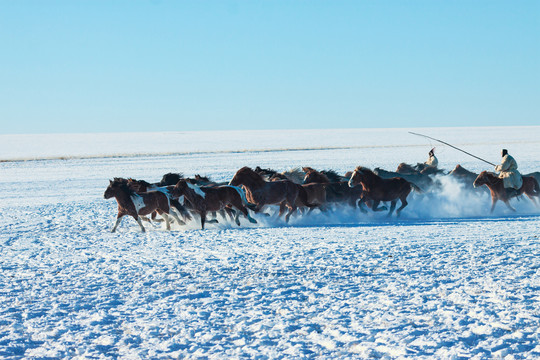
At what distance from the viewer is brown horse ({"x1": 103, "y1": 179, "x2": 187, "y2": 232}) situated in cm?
1209

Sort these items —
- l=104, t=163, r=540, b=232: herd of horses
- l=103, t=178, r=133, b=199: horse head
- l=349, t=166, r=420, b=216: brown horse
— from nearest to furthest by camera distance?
1. l=103, t=178, r=133, b=199: horse head
2. l=104, t=163, r=540, b=232: herd of horses
3. l=349, t=166, r=420, b=216: brown horse

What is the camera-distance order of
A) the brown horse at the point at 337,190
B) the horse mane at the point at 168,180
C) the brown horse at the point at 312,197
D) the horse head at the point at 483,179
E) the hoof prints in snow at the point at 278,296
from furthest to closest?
1. the horse head at the point at 483,179
2. the horse mane at the point at 168,180
3. the brown horse at the point at 337,190
4. the brown horse at the point at 312,197
5. the hoof prints in snow at the point at 278,296

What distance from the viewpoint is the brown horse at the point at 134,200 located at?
39.7 feet

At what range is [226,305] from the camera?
20.1ft

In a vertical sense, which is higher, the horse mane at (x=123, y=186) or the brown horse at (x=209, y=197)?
the horse mane at (x=123, y=186)

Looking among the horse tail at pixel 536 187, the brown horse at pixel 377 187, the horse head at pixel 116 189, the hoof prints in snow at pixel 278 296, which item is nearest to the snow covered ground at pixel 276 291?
the hoof prints in snow at pixel 278 296

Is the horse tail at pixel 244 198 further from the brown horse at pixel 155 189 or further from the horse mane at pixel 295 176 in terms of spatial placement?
the horse mane at pixel 295 176

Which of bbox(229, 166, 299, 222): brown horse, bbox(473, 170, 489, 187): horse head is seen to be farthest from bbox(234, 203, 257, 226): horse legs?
bbox(473, 170, 489, 187): horse head

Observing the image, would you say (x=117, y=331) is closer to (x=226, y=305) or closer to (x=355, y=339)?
(x=226, y=305)

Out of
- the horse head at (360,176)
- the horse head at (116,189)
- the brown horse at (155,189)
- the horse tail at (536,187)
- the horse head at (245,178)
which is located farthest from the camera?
the horse tail at (536,187)

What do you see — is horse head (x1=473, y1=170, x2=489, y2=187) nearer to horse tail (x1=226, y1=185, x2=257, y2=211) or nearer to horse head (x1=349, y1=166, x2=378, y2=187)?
horse head (x1=349, y1=166, x2=378, y2=187)

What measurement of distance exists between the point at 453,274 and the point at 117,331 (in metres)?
3.79

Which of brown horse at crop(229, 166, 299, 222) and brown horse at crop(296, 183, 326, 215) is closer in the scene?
brown horse at crop(229, 166, 299, 222)

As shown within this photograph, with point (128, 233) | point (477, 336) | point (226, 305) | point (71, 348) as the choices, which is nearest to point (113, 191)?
point (128, 233)
